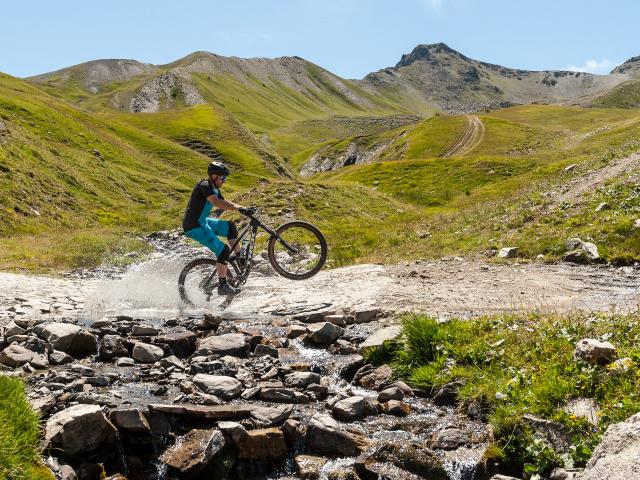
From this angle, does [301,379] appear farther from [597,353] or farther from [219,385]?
[597,353]

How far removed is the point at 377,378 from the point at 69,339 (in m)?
6.40

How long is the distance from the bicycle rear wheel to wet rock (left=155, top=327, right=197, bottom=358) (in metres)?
4.48

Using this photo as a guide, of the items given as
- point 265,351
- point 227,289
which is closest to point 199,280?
point 227,289

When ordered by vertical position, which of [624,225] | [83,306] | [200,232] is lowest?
[83,306]

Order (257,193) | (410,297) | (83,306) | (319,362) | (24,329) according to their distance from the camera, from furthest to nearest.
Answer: (257,193) → (83,306) → (410,297) → (24,329) → (319,362)

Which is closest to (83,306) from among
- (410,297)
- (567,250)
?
(410,297)

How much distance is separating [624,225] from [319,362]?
12815mm

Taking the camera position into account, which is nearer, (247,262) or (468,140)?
(247,262)

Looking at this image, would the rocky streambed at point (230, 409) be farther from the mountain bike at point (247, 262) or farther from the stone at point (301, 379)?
the mountain bike at point (247, 262)

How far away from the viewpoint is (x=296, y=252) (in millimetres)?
16828

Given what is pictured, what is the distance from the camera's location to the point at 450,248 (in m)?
22.0

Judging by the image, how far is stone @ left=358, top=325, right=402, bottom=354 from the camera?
36.7 ft

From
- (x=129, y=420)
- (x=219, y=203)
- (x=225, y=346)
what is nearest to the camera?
(x=129, y=420)

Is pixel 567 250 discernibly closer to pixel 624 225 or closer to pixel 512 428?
pixel 624 225
